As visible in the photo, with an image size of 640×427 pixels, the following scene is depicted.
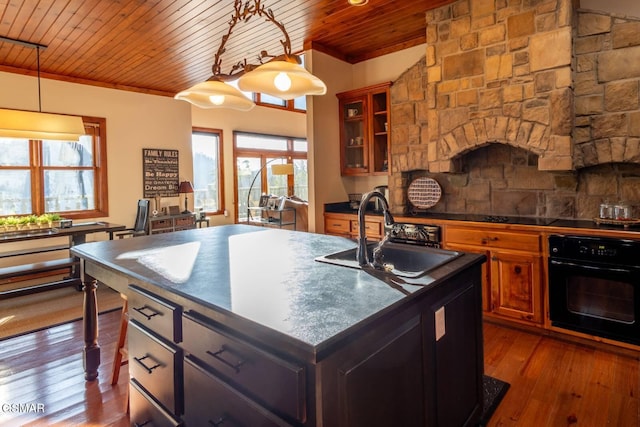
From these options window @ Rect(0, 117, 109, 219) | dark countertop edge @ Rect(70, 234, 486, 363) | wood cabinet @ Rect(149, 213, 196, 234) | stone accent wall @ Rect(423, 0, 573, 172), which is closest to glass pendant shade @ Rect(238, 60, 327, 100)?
dark countertop edge @ Rect(70, 234, 486, 363)

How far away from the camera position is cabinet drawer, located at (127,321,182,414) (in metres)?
1.41

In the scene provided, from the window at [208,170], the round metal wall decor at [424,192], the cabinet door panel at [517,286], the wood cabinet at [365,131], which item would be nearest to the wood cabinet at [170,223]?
the window at [208,170]

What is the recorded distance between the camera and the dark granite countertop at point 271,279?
106 centimetres

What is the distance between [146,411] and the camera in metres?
1.64

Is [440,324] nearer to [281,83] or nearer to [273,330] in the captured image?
[273,330]

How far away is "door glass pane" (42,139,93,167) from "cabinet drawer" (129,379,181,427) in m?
4.89

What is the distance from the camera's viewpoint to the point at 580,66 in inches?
118

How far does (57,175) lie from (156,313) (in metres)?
5.13

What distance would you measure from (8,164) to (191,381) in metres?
5.32

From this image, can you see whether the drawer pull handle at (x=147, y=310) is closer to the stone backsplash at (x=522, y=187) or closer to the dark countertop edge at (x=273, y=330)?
the dark countertop edge at (x=273, y=330)

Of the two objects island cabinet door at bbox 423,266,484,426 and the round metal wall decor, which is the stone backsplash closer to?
the round metal wall decor

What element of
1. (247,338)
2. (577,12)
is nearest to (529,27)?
(577,12)

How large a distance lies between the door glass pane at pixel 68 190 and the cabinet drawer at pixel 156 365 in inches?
187

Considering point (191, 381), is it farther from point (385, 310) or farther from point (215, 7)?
point (215, 7)
